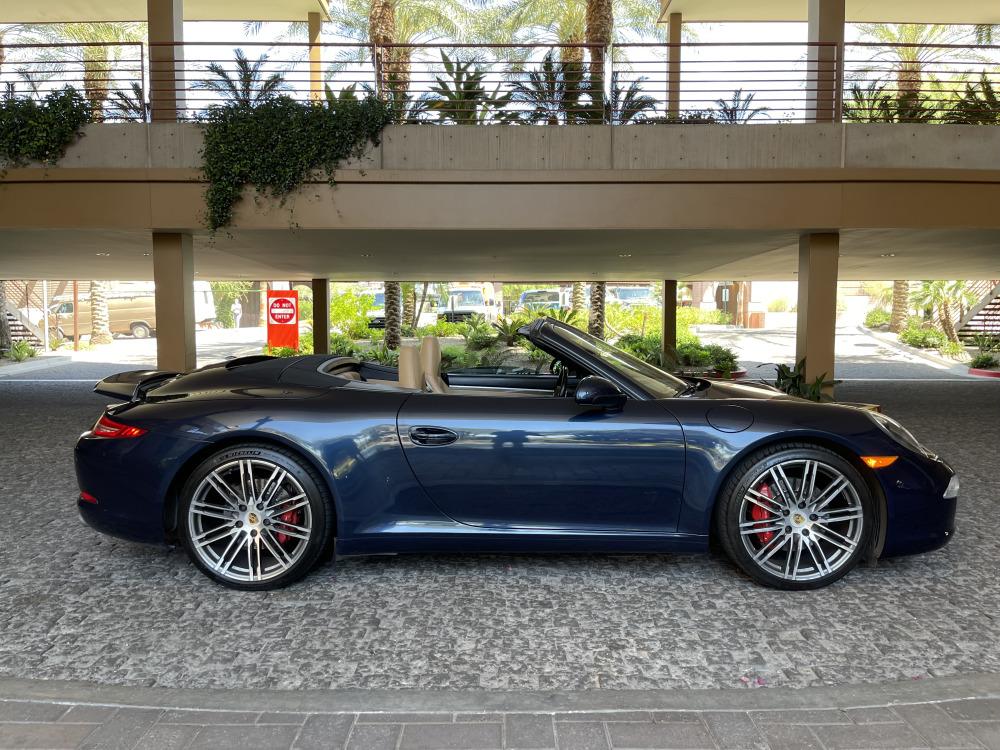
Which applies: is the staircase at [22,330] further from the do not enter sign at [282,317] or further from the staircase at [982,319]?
the staircase at [982,319]

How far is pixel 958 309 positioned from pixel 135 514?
29195 mm

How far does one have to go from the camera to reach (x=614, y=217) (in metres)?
8.36

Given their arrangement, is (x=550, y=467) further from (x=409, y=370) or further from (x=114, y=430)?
(x=114, y=430)

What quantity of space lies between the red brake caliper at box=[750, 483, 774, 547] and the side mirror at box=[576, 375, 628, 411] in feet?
2.47

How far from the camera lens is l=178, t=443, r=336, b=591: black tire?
340 centimetres

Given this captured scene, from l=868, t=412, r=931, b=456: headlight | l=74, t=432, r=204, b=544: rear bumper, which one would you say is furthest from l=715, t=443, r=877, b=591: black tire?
l=74, t=432, r=204, b=544: rear bumper

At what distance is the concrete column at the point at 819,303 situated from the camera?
8.87 meters

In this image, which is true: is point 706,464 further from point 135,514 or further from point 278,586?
point 135,514

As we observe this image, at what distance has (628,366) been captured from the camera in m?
3.80

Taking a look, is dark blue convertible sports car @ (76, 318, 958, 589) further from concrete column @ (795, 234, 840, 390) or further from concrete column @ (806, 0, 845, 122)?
concrete column @ (806, 0, 845, 122)

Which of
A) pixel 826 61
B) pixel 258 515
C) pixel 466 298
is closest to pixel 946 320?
pixel 826 61

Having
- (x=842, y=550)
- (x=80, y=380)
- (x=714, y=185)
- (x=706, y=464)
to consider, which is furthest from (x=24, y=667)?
(x=80, y=380)

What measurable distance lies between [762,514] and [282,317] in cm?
1351

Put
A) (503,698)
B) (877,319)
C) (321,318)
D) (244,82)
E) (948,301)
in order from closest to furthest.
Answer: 1. (503,698)
2. (244,82)
3. (321,318)
4. (948,301)
5. (877,319)
